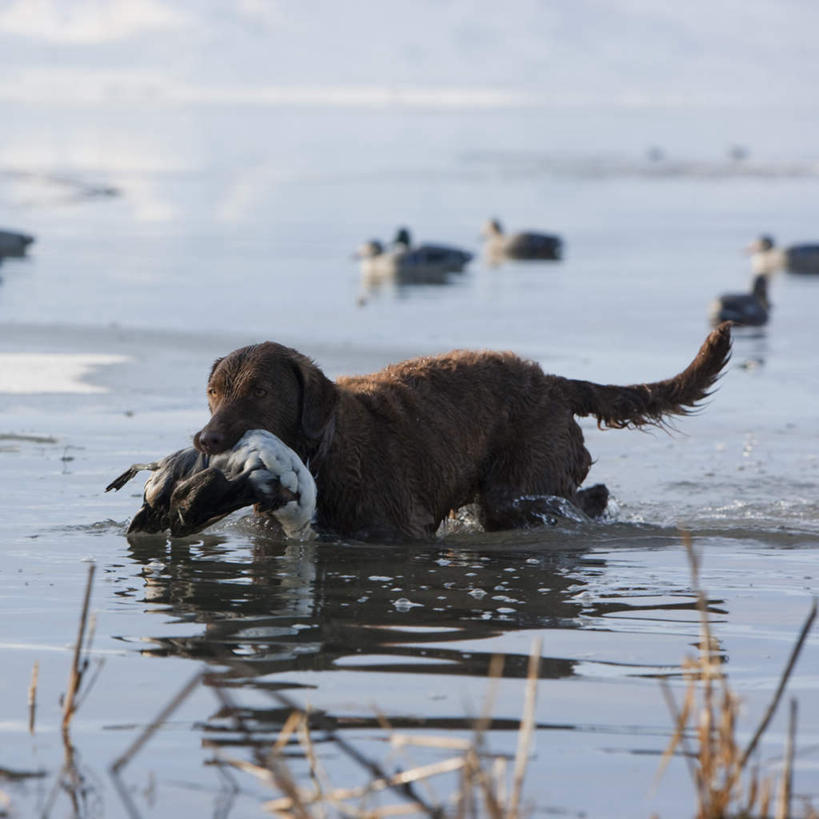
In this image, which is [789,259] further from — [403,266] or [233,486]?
[233,486]

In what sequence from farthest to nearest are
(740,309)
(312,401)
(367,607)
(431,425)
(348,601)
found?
(740,309)
(431,425)
(312,401)
(348,601)
(367,607)

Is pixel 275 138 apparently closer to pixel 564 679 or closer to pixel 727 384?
pixel 727 384

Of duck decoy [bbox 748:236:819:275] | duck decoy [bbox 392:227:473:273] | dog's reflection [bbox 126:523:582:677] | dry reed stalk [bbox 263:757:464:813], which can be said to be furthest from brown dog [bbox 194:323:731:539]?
duck decoy [bbox 748:236:819:275]

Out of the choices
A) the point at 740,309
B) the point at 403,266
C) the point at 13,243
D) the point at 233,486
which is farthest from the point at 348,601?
the point at 13,243

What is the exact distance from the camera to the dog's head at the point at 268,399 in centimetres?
712

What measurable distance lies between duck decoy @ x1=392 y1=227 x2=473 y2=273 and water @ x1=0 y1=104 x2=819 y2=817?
37 cm

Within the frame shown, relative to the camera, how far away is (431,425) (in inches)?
310

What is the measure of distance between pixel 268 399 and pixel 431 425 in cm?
101

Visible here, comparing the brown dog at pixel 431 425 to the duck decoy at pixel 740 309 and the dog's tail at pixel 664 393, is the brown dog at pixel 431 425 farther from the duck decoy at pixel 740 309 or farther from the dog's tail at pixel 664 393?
the duck decoy at pixel 740 309

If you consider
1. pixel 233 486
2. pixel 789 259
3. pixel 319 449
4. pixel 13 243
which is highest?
pixel 789 259

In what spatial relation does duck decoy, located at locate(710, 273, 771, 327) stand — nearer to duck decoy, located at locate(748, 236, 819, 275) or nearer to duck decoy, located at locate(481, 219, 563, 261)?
duck decoy, located at locate(748, 236, 819, 275)

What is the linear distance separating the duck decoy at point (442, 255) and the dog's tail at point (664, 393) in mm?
13151

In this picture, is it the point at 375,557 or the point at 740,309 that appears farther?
the point at 740,309

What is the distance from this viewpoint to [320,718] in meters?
4.90
